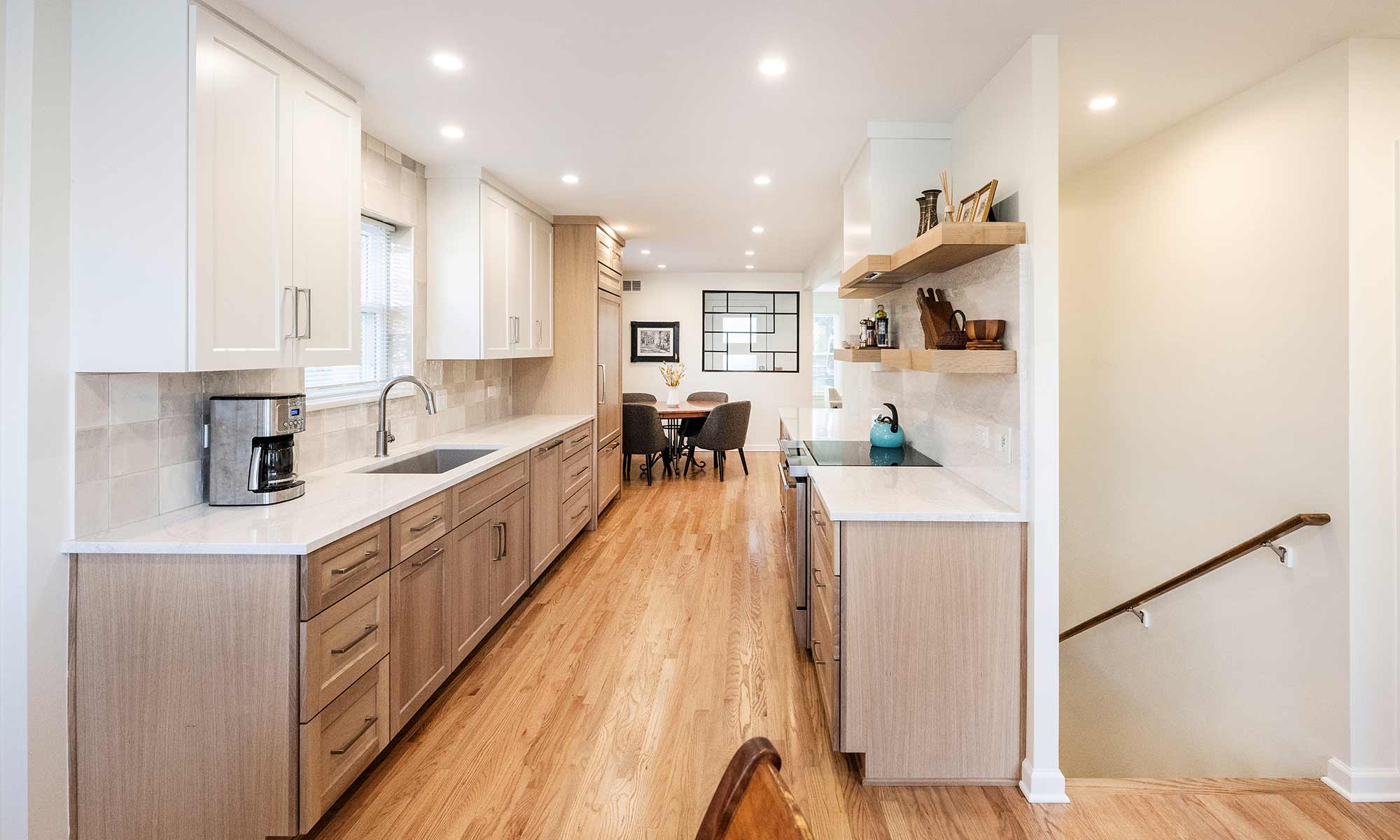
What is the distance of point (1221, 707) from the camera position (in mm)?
2885

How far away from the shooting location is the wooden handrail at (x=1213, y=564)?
2.41 m

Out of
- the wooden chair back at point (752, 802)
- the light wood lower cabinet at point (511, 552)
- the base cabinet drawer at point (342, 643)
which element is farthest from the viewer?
the light wood lower cabinet at point (511, 552)

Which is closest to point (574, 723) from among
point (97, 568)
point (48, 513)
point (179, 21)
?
point (97, 568)

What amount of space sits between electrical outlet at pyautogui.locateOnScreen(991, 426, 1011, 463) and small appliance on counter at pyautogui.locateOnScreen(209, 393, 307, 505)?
2533mm

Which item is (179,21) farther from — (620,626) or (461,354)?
(620,626)

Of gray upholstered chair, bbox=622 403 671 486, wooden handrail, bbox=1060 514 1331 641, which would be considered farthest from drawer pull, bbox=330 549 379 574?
gray upholstered chair, bbox=622 403 671 486

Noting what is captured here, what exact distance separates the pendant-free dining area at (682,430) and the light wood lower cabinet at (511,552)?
3.26m

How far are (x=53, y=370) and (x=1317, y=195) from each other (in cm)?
403

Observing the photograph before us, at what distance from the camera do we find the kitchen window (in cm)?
338

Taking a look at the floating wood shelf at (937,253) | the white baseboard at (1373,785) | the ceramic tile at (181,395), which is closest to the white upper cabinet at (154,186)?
the ceramic tile at (181,395)

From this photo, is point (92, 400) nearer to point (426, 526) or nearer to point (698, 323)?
point (426, 526)

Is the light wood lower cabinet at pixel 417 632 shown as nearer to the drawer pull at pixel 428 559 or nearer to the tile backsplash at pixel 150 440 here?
the drawer pull at pixel 428 559

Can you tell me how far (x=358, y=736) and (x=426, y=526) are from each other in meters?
0.73

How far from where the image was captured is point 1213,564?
2822 mm
